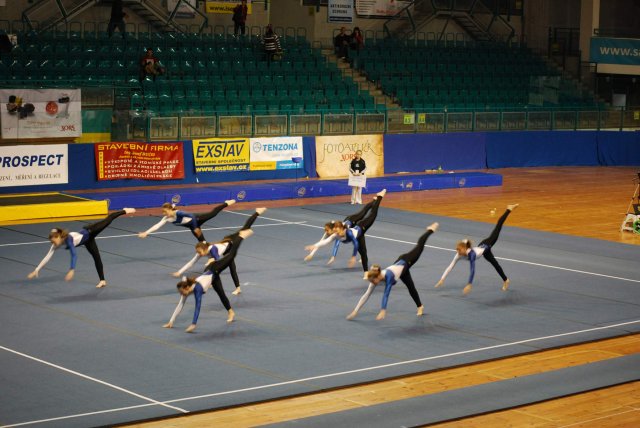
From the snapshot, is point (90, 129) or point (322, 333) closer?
point (322, 333)

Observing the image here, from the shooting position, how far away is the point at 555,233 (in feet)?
81.0

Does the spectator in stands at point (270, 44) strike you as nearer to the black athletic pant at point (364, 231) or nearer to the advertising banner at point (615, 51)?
the advertising banner at point (615, 51)

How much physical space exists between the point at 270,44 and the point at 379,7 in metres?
7.96

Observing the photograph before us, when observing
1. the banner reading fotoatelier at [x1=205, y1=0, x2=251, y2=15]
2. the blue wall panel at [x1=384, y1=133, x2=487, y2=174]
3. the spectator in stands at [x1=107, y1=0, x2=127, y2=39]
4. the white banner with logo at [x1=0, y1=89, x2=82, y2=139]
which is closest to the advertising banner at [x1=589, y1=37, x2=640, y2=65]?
the blue wall panel at [x1=384, y1=133, x2=487, y2=174]

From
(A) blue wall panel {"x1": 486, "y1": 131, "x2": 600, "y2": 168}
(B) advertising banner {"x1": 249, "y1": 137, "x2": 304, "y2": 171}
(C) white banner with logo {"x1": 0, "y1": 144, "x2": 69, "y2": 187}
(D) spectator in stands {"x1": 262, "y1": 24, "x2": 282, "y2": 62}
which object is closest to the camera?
(C) white banner with logo {"x1": 0, "y1": 144, "x2": 69, "y2": 187}

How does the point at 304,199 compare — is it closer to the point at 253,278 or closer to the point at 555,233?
the point at 555,233

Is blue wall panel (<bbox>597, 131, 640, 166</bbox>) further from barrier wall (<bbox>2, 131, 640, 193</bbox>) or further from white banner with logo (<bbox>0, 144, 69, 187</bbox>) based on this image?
white banner with logo (<bbox>0, 144, 69, 187</bbox>)

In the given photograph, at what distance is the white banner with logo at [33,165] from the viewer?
26.3 metres

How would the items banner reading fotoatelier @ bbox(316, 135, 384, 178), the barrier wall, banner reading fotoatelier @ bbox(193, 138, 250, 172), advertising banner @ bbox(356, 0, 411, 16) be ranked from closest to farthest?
the barrier wall
banner reading fotoatelier @ bbox(193, 138, 250, 172)
banner reading fotoatelier @ bbox(316, 135, 384, 178)
advertising banner @ bbox(356, 0, 411, 16)

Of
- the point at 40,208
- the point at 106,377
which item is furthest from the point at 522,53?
the point at 106,377

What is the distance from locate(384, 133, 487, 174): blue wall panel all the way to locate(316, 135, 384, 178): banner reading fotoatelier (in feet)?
1.40

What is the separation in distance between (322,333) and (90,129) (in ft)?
51.5

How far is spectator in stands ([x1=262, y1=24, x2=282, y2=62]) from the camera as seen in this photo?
1399 inches

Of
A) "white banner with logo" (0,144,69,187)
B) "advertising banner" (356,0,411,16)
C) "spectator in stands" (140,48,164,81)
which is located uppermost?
"advertising banner" (356,0,411,16)
